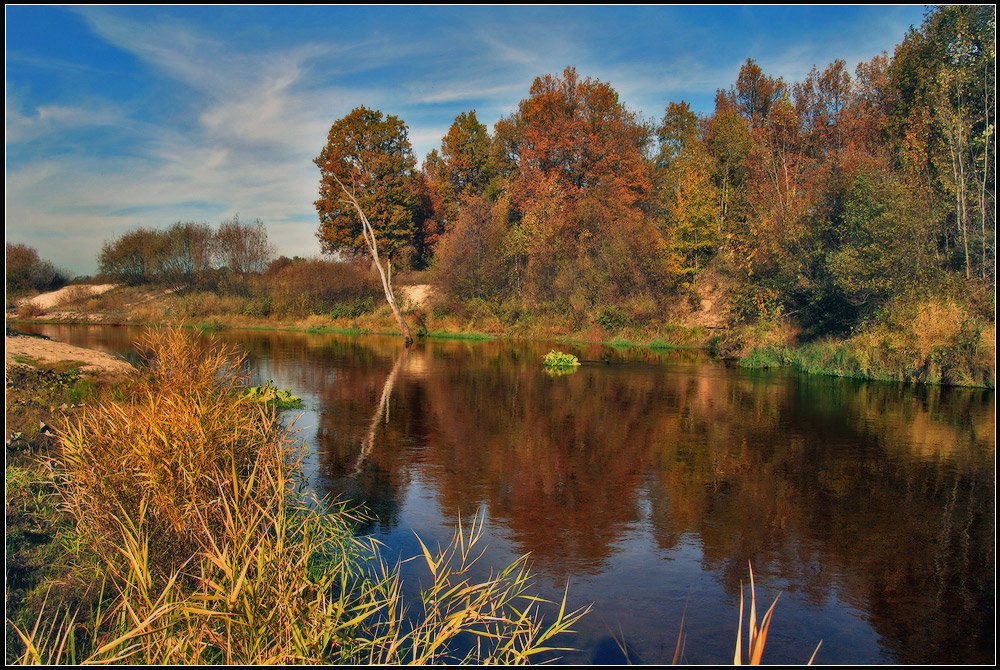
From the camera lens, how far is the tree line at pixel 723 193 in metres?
19.3

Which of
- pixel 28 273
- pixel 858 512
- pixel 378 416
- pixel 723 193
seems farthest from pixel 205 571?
pixel 28 273

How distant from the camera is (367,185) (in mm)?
40938

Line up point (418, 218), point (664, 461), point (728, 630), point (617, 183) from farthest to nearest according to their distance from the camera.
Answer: point (418, 218), point (617, 183), point (664, 461), point (728, 630)

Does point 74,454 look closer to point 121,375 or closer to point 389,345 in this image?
point 121,375

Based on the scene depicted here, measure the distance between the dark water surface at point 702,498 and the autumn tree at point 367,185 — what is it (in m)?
Answer: 25.5

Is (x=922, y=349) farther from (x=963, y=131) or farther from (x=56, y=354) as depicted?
(x=56, y=354)

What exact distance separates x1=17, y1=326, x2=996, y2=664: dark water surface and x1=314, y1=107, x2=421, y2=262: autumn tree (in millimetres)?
25487

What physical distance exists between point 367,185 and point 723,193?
2032cm

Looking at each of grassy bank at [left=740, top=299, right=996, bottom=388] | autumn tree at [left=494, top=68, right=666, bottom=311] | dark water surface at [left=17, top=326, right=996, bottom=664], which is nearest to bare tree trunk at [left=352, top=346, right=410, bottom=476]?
dark water surface at [left=17, top=326, right=996, bottom=664]

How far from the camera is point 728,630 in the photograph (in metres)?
4.96

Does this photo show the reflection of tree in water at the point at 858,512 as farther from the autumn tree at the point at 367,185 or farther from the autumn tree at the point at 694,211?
the autumn tree at the point at 367,185

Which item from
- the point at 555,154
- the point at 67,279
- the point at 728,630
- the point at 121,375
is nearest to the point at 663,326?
the point at 555,154

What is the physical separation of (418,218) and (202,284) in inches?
533

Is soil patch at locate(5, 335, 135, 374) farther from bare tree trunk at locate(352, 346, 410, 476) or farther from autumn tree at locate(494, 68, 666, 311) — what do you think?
autumn tree at locate(494, 68, 666, 311)
